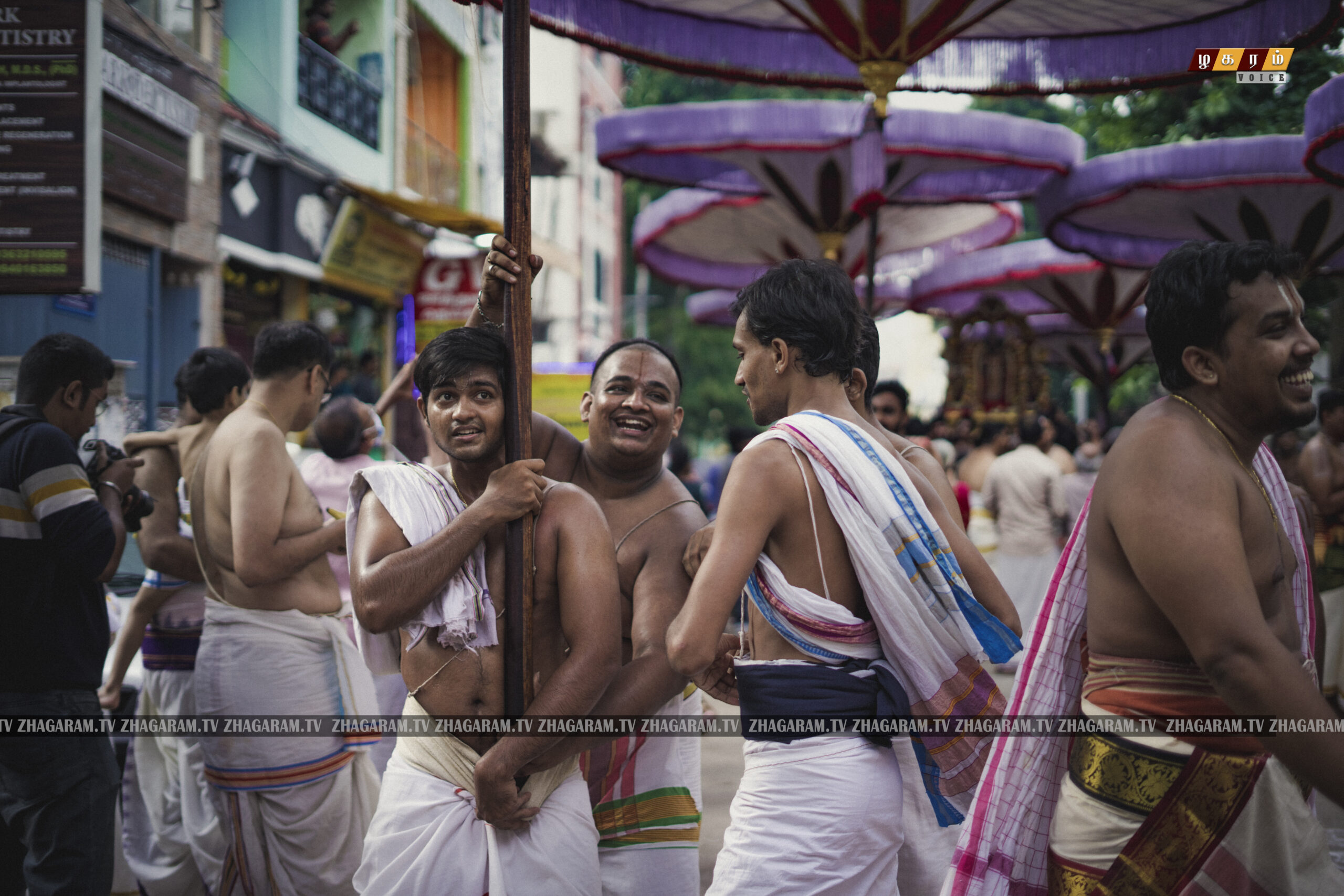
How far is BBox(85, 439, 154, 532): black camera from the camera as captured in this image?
3.69 metres

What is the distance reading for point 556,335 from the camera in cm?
2622

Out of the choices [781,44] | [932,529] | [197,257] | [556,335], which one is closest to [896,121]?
[781,44]

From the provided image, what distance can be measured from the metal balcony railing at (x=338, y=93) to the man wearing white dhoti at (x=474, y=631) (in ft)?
27.8

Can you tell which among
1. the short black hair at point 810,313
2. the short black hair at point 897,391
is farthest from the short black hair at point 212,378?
the short black hair at point 897,391

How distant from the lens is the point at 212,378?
439 cm

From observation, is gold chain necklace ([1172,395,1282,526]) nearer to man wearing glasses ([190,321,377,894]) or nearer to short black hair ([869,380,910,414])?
man wearing glasses ([190,321,377,894])

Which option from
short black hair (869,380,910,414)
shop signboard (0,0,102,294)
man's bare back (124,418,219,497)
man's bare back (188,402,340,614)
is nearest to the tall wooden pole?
man's bare back (188,402,340,614)

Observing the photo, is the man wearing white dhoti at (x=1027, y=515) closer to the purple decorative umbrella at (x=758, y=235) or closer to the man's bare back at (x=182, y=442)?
the purple decorative umbrella at (x=758, y=235)

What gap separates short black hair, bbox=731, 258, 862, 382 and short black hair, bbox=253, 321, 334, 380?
7.06ft

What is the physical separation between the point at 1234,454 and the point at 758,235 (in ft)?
40.6

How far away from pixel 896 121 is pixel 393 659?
27.0 ft

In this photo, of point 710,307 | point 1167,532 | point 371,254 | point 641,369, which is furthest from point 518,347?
point 710,307

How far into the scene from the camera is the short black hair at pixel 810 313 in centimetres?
240

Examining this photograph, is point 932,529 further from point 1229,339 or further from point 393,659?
point 393,659
